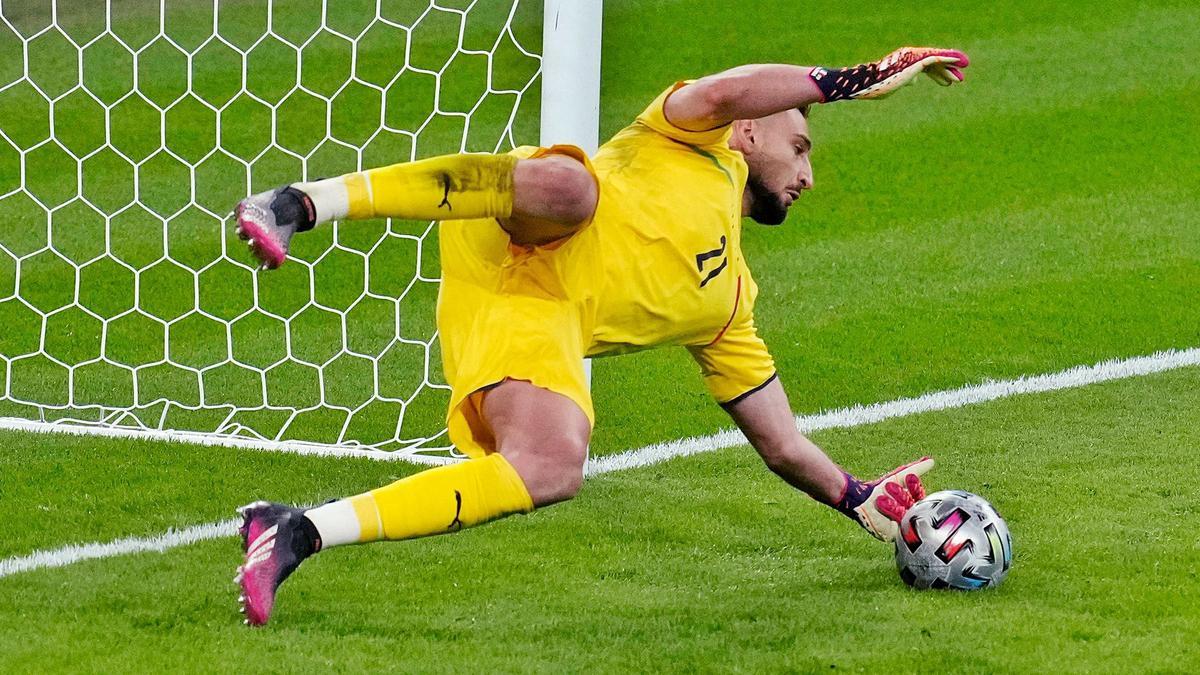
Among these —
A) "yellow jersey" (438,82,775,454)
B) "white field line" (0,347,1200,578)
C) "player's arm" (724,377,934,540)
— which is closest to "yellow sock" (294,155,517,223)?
"yellow jersey" (438,82,775,454)

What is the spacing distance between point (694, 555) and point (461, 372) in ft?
2.88

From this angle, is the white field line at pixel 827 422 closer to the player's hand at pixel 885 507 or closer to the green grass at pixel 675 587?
the green grass at pixel 675 587

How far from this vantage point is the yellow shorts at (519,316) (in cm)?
394

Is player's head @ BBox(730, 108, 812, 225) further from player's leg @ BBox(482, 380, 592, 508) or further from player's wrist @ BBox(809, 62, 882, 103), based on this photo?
player's leg @ BBox(482, 380, 592, 508)

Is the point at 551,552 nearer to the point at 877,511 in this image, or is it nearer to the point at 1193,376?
the point at 877,511

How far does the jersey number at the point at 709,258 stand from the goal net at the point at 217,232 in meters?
1.38

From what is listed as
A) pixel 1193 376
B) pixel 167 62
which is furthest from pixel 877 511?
pixel 167 62

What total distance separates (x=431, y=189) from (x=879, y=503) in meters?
1.43

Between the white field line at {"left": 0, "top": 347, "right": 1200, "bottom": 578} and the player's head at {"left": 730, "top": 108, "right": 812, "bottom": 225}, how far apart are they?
1348mm

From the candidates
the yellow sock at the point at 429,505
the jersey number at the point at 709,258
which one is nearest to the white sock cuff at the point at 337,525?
the yellow sock at the point at 429,505

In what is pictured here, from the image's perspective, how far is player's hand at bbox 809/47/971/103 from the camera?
12.8 ft

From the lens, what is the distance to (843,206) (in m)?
8.77

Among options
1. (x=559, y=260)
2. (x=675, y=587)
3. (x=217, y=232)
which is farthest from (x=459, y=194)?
(x=217, y=232)

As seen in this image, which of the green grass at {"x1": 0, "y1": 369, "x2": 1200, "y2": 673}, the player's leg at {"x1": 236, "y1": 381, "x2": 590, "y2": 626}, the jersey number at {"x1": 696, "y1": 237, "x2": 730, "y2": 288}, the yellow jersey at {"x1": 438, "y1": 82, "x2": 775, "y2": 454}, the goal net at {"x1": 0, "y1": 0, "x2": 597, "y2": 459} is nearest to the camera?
the player's leg at {"x1": 236, "y1": 381, "x2": 590, "y2": 626}
